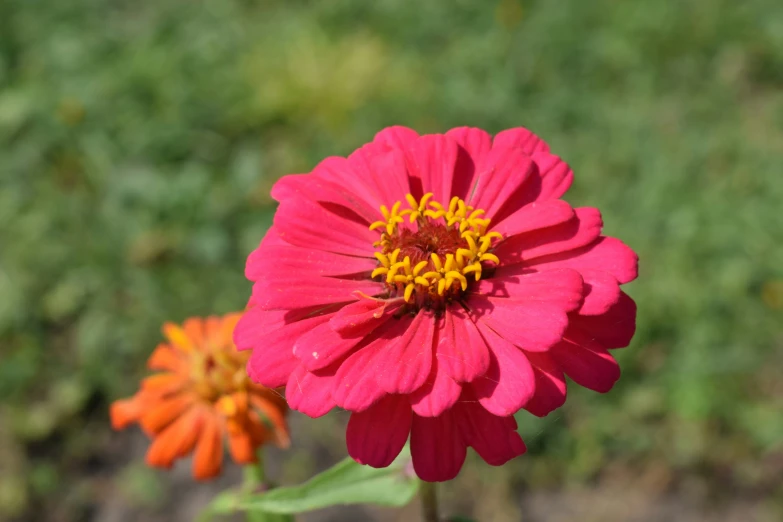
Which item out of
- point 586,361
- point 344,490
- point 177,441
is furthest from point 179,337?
point 586,361

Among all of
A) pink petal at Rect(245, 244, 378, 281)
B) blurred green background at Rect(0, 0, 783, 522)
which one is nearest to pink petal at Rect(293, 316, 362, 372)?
pink petal at Rect(245, 244, 378, 281)

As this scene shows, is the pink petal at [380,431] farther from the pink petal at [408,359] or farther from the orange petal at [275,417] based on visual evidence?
the orange petal at [275,417]

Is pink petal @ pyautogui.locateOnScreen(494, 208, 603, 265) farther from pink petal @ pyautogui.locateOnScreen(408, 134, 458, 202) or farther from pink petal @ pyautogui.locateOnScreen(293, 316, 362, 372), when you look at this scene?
pink petal @ pyautogui.locateOnScreen(293, 316, 362, 372)

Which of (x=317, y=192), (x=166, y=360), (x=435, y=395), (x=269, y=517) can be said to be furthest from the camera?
(x=166, y=360)

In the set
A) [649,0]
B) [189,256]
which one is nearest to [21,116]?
[189,256]

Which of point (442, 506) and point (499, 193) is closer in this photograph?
point (499, 193)

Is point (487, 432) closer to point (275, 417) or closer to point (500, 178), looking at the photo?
point (500, 178)

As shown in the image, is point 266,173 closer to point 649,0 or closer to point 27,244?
point 27,244
